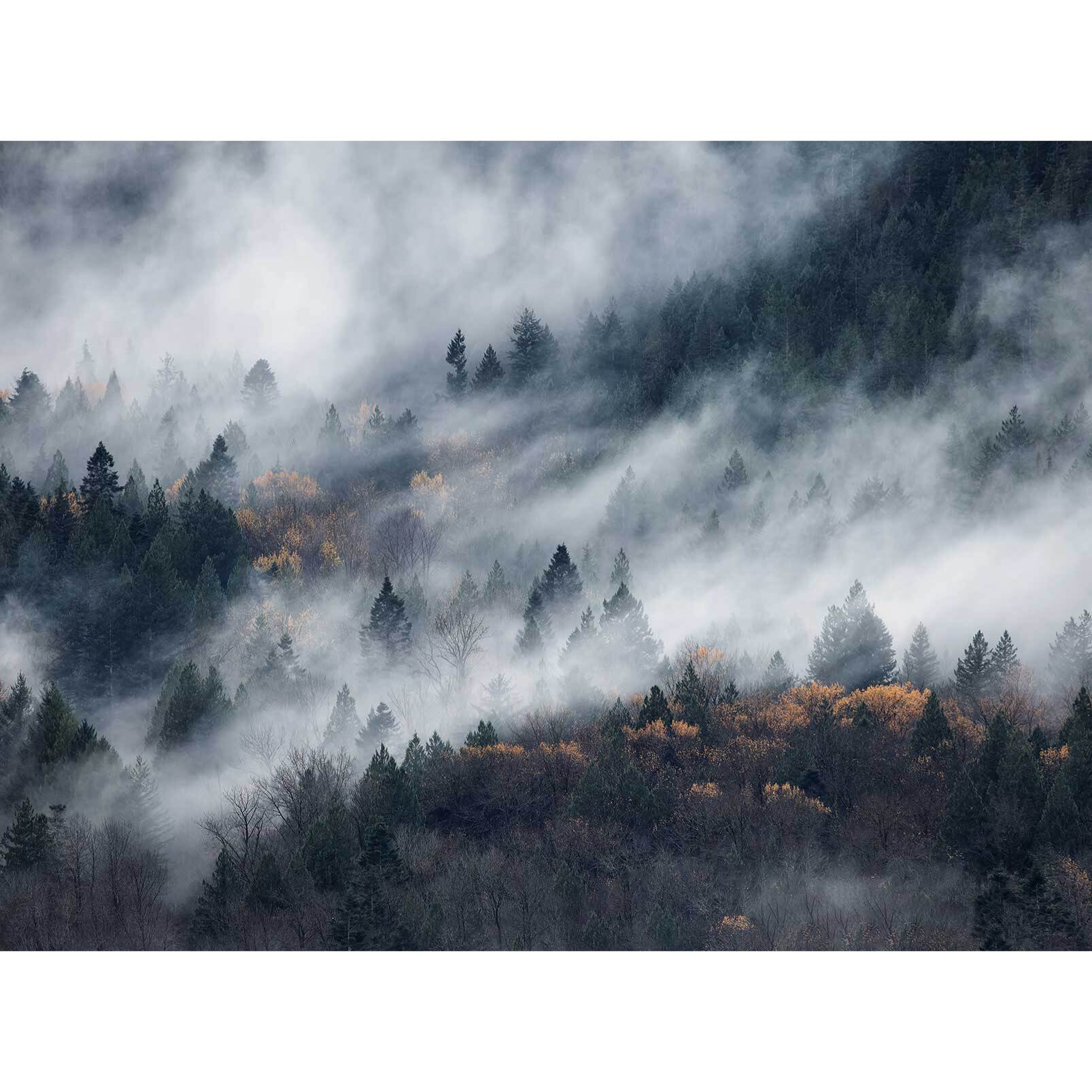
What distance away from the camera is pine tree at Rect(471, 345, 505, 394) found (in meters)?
19.5

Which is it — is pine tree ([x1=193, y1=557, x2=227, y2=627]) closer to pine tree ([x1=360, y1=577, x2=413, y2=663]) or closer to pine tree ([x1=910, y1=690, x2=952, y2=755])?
pine tree ([x1=360, y1=577, x2=413, y2=663])

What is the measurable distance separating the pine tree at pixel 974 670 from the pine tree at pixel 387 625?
9414 mm

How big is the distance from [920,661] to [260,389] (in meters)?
12.4

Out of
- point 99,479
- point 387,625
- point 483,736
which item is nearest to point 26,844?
point 99,479

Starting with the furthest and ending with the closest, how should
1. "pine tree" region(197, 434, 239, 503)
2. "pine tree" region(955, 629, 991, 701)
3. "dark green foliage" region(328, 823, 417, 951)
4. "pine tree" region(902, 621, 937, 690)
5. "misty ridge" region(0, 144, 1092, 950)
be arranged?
1. "pine tree" region(197, 434, 239, 503)
2. "pine tree" region(902, 621, 937, 690)
3. "pine tree" region(955, 629, 991, 701)
4. "misty ridge" region(0, 144, 1092, 950)
5. "dark green foliage" region(328, 823, 417, 951)

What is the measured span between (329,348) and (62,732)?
26.5ft

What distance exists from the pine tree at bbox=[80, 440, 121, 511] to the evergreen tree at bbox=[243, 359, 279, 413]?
2715 millimetres

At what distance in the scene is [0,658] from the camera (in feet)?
59.1

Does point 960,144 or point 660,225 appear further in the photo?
point 660,225

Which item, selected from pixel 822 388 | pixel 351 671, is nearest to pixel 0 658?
pixel 351 671

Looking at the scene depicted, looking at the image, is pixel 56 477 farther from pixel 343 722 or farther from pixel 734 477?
pixel 734 477

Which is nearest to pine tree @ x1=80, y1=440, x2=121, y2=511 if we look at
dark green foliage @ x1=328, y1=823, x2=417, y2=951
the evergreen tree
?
the evergreen tree

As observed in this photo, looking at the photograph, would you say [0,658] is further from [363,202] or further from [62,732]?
[363,202]

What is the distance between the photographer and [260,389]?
19234mm
